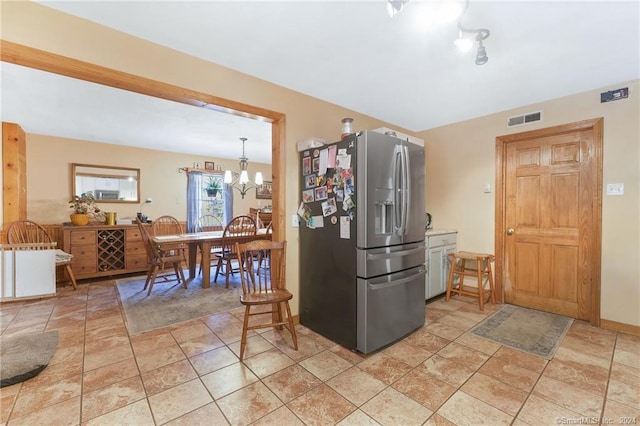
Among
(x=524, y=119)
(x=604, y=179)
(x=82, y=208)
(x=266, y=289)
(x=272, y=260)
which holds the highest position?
(x=524, y=119)

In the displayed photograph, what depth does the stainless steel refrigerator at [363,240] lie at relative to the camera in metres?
A: 2.13

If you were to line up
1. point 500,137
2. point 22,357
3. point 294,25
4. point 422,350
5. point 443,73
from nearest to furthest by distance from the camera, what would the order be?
point 294,25
point 22,357
point 422,350
point 443,73
point 500,137

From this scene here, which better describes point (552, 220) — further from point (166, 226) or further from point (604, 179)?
point (166, 226)

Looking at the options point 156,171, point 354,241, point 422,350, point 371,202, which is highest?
point 156,171

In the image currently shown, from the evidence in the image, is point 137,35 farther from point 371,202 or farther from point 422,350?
point 422,350

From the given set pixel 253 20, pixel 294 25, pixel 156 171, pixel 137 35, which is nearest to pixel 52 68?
pixel 137 35

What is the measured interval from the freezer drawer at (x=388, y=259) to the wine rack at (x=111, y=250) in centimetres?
436

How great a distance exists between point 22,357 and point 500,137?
5033mm

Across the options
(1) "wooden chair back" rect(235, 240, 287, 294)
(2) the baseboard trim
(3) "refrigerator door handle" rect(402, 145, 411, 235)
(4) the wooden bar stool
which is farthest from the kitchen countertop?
(1) "wooden chair back" rect(235, 240, 287, 294)

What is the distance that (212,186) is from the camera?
5.94 metres

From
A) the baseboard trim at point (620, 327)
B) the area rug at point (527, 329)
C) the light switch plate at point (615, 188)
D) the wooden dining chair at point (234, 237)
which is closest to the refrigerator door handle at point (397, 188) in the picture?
the area rug at point (527, 329)

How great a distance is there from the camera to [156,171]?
5.30 m

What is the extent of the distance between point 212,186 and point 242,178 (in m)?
1.80

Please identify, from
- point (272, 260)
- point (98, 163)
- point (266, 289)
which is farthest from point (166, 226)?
point (266, 289)
